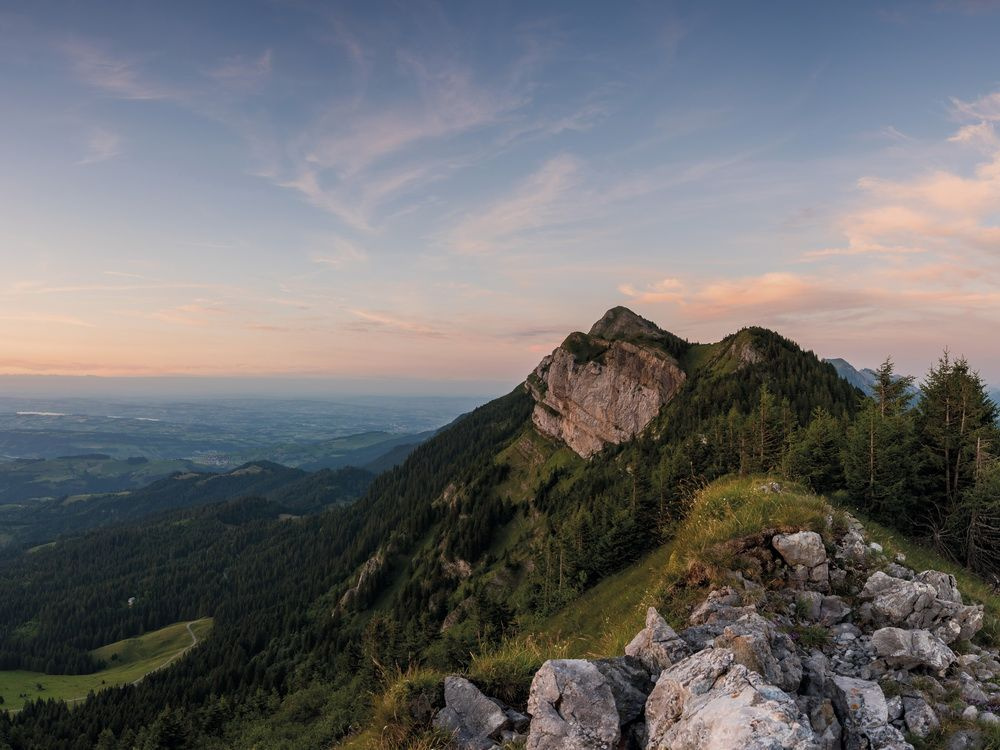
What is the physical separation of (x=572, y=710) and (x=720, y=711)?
2111 mm

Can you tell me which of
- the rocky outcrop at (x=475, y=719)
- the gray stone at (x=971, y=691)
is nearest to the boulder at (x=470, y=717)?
the rocky outcrop at (x=475, y=719)

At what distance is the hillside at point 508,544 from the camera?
5544 centimetres

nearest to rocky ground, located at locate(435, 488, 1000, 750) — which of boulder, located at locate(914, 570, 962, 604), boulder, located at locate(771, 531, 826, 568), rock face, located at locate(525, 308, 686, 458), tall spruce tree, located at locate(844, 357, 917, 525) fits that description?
boulder, located at locate(914, 570, 962, 604)

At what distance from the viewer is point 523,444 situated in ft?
601

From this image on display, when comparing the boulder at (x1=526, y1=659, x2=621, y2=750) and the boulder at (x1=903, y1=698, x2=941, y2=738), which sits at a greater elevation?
the boulder at (x1=526, y1=659, x2=621, y2=750)

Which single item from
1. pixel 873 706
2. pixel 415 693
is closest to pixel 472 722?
pixel 415 693

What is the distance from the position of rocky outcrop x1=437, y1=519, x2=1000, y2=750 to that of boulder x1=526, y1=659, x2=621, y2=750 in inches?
0.6

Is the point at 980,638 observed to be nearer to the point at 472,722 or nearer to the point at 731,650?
the point at 731,650

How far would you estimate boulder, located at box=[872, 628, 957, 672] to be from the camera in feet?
30.2

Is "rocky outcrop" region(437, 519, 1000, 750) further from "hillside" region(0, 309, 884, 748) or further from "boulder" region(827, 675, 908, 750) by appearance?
"hillside" region(0, 309, 884, 748)

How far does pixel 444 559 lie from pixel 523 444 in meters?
60.2

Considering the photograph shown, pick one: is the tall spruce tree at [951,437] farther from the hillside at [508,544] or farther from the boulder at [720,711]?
the boulder at [720,711]

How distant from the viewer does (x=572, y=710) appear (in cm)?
691

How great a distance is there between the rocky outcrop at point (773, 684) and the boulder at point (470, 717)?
0.06ft
